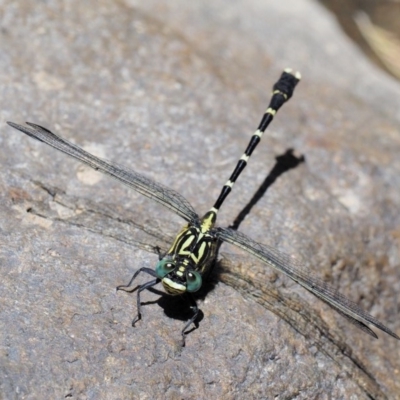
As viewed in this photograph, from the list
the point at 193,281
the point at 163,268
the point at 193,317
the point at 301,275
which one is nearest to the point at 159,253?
the point at 163,268

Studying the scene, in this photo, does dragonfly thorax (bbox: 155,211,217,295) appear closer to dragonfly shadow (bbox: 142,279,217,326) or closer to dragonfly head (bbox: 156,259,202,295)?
dragonfly head (bbox: 156,259,202,295)

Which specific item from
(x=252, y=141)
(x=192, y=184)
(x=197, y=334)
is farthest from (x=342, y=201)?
(x=197, y=334)

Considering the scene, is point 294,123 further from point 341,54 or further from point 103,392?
point 103,392

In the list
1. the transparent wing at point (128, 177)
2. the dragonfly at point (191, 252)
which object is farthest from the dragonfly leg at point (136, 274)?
the transparent wing at point (128, 177)

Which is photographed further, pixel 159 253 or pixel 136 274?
pixel 159 253

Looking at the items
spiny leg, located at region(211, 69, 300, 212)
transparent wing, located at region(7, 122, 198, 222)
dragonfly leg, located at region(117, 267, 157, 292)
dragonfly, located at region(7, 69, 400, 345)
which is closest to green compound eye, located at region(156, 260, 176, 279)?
dragonfly, located at region(7, 69, 400, 345)

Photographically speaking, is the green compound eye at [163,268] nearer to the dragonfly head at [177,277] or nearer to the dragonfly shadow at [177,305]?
the dragonfly head at [177,277]

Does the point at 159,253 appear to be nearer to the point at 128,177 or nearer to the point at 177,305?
the point at 177,305
